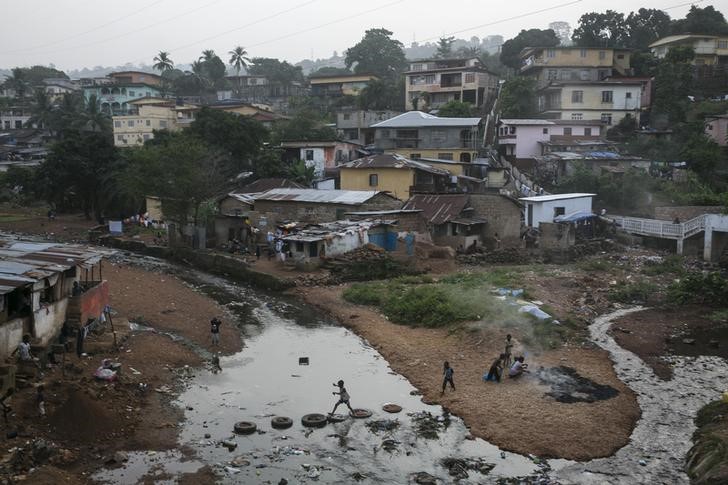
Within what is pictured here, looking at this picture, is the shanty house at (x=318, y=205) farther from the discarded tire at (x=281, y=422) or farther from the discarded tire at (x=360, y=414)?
the discarded tire at (x=281, y=422)

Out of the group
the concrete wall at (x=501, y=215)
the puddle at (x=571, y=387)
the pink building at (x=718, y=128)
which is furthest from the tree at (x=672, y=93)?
the puddle at (x=571, y=387)

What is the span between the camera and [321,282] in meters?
33.3

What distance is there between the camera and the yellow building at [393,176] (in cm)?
4675

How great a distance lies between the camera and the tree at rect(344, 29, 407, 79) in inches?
3681

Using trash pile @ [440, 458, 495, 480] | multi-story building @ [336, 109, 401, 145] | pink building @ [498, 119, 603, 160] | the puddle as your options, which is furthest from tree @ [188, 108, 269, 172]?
trash pile @ [440, 458, 495, 480]

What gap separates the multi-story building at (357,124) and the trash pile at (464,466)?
2066 inches

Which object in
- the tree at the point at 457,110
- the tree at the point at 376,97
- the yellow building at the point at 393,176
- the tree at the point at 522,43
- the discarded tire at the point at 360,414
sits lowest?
the discarded tire at the point at 360,414

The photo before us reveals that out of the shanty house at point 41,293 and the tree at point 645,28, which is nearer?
the shanty house at point 41,293

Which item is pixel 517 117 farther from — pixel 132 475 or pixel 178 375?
pixel 132 475

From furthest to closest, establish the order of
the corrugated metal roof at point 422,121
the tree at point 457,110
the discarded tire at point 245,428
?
1. the tree at point 457,110
2. the corrugated metal roof at point 422,121
3. the discarded tire at point 245,428

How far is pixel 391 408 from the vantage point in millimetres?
18141

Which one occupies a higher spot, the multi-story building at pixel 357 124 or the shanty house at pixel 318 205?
the multi-story building at pixel 357 124

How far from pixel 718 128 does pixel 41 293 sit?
50.5 metres

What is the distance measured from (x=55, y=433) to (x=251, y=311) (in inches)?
563
